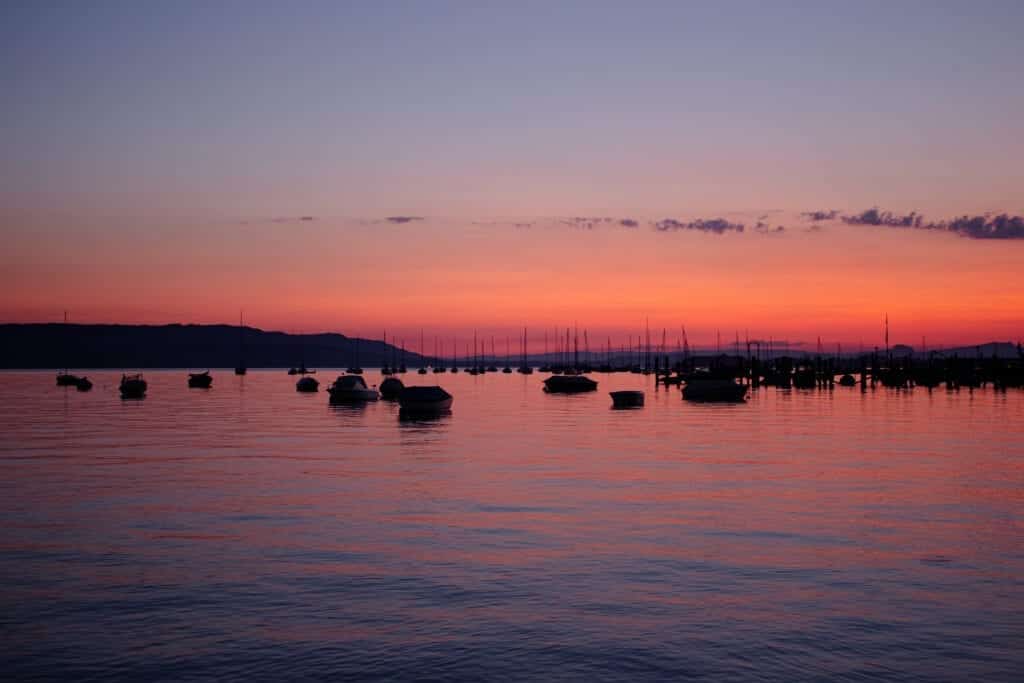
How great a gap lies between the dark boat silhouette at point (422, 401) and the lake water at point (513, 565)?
30.2m

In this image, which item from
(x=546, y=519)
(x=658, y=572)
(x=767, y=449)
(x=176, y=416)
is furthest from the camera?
(x=176, y=416)

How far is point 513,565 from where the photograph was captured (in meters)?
20.4

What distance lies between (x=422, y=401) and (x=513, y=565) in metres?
55.8

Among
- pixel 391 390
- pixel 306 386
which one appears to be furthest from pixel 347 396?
pixel 306 386

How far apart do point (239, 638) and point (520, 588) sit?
18.6 ft

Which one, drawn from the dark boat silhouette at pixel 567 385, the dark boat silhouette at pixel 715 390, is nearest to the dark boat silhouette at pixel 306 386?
the dark boat silhouette at pixel 567 385

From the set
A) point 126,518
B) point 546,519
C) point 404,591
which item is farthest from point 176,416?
point 404,591

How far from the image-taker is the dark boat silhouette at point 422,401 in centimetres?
7531

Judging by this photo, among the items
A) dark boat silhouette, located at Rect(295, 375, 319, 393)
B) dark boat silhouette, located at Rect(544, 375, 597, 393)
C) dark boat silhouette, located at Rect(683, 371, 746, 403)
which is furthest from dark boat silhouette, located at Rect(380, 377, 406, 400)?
dark boat silhouette, located at Rect(683, 371, 746, 403)

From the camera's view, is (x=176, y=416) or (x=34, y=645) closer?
(x=34, y=645)

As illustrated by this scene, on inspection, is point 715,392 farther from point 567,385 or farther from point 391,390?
point 391,390

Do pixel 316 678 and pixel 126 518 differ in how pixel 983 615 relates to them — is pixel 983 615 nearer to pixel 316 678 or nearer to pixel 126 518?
pixel 316 678

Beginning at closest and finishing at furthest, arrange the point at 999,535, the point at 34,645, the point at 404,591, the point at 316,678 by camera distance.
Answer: the point at 316,678 < the point at 34,645 < the point at 404,591 < the point at 999,535

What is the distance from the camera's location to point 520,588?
18344 mm
